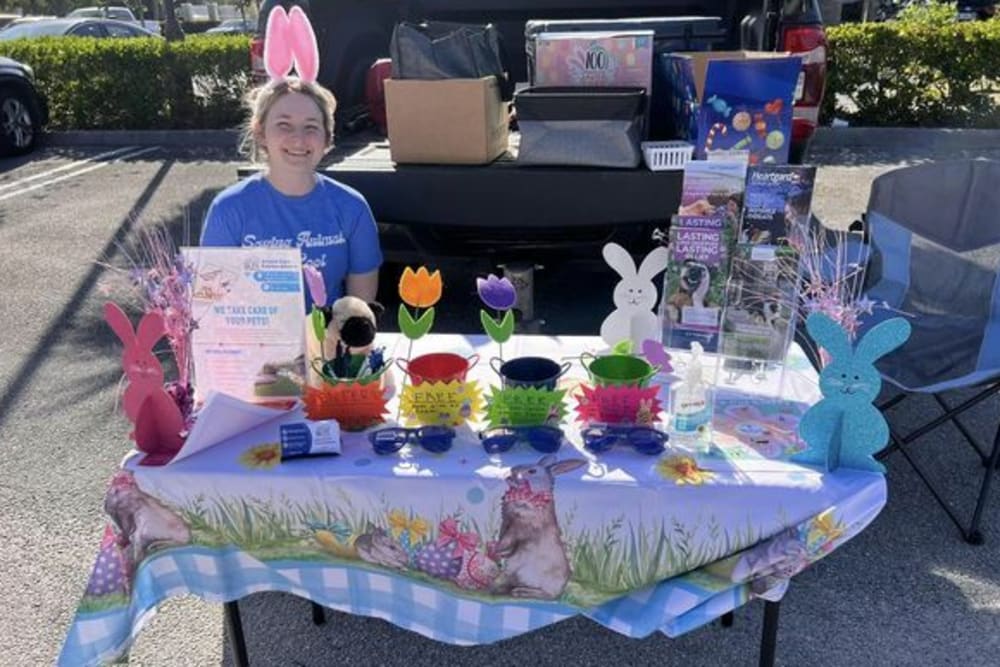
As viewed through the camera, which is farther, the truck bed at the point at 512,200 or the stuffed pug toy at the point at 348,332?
the truck bed at the point at 512,200

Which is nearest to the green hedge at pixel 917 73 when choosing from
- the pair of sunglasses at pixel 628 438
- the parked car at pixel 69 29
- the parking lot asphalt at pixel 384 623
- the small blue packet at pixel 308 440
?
the parking lot asphalt at pixel 384 623

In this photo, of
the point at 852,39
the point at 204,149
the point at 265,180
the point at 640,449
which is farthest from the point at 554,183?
the point at 204,149

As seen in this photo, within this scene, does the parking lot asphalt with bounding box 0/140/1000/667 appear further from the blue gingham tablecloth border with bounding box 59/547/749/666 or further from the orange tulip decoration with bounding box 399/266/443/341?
the orange tulip decoration with bounding box 399/266/443/341

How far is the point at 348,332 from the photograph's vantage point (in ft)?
5.65

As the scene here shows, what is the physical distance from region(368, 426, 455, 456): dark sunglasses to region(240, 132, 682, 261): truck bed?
Result: 1.66 metres

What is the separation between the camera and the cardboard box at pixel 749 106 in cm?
245

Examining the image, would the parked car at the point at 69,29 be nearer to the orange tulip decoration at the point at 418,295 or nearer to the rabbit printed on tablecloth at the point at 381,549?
the orange tulip decoration at the point at 418,295

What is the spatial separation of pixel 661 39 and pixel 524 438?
246 cm

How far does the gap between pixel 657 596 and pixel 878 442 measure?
480 mm

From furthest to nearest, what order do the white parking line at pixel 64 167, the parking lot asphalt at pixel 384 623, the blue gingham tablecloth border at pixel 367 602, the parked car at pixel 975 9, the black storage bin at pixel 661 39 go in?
the parked car at pixel 975 9 < the white parking line at pixel 64 167 < the black storage bin at pixel 661 39 < the parking lot asphalt at pixel 384 623 < the blue gingham tablecloth border at pixel 367 602

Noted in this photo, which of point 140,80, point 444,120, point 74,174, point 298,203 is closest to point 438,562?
point 298,203

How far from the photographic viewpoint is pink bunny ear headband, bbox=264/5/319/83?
2093 millimetres


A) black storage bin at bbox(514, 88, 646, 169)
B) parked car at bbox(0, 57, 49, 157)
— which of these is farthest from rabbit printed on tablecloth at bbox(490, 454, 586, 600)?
parked car at bbox(0, 57, 49, 157)

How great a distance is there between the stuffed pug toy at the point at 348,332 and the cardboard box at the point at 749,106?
1.37 meters
